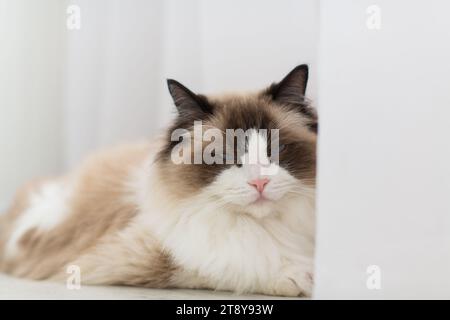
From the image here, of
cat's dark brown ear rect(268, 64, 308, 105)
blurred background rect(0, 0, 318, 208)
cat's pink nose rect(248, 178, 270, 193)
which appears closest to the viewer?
cat's pink nose rect(248, 178, 270, 193)

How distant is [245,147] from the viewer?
1.46 meters

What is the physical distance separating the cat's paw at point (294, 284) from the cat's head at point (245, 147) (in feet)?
0.59

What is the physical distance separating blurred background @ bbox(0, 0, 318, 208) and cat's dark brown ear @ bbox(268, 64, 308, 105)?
8.0 inches

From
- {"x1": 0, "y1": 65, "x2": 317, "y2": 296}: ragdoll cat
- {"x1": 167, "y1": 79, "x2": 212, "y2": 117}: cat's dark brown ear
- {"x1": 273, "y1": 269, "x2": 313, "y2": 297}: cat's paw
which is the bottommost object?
{"x1": 273, "y1": 269, "x2": 313, "y2": 297}: cat's paw

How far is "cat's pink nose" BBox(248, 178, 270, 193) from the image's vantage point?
55.4 inches

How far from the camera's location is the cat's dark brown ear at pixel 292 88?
1.51 m

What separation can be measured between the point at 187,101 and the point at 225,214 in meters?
0.34

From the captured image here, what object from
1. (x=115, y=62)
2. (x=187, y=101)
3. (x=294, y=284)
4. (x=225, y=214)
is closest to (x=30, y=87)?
(x=115, y=62)

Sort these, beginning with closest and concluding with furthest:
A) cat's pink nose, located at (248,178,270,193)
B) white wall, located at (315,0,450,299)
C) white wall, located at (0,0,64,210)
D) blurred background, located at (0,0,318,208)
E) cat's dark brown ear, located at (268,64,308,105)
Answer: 1. white wall, located at (315,0,450,299)
2. cat's pink nose, located at (248,178,270,193)
3. cat's dark brown ear, located at (268,64,308,105)
4. blurred background, located at (0,0,318,208)
5. white wall, located at (0,0,64,210)

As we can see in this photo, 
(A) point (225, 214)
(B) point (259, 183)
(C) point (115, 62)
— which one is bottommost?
(A) point (225, 214)

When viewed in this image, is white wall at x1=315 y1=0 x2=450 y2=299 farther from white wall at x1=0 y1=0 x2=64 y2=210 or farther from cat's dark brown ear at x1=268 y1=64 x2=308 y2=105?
white wall at x1=0 y1=0 x2=64 y2=210

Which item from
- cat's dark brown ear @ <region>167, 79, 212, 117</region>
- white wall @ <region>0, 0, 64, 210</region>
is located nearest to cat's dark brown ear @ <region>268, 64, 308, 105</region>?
cat's dark brown ear @ <region>167, 79, 212, 117</region>

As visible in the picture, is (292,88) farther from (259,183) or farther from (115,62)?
(115,62)

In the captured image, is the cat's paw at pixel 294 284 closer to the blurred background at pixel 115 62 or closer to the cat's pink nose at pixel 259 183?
the cat's pink nose at pixel 259 183
